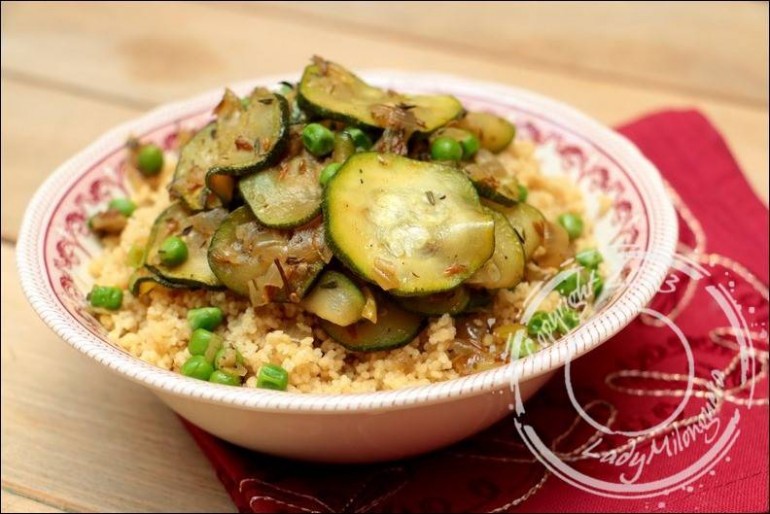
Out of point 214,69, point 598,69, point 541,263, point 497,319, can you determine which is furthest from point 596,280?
point 214,69

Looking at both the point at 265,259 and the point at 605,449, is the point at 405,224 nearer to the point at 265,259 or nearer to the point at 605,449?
the point at 265,259

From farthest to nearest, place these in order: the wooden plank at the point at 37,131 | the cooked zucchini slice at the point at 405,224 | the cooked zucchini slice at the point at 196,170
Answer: the wooden plank at the point at 37,131 < the cooked zucchini slice at the point at 196,170 < the cooked zucchini slice at the point at 405,224

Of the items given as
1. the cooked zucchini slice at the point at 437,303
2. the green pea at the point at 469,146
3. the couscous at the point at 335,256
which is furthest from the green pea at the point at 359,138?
the cooked zucchini slice at the point at 437,303

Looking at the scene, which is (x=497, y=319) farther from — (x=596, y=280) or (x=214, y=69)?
(x=214, y=69)

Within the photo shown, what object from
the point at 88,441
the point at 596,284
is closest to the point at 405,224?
the point at 596,284

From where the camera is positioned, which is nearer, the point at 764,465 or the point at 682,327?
the point at 764,465

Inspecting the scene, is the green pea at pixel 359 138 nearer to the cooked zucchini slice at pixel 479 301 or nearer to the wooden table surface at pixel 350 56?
the cooked zucchini slice at pixel 479 301
